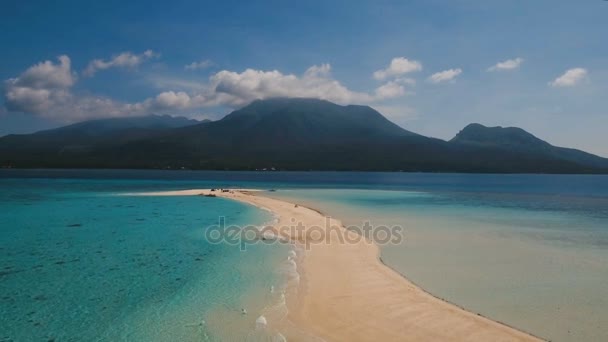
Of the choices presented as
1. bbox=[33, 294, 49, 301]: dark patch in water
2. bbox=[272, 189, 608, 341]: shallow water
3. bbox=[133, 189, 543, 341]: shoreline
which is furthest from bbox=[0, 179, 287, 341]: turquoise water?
bbox=[272, 189, 608, 341]: shallow water

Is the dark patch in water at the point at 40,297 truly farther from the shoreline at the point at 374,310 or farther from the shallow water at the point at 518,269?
the shallow water at the point at 518,269

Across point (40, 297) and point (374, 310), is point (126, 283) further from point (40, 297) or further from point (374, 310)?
point (374, 310)

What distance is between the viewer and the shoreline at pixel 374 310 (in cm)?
1121

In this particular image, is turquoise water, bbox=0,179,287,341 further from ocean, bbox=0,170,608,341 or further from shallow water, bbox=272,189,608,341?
shallow water, bbox=272,189,608,341

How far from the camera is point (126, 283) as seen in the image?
53.4 feet

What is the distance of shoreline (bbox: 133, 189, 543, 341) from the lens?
11.2 metres

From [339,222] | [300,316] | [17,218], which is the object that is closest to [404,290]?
[300,316]

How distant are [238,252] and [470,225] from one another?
22.0 metres

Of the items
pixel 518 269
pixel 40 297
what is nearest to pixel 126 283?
pixel 40 297

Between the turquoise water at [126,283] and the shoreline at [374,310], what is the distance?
1.80 meters

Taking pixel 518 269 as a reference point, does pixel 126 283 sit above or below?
below

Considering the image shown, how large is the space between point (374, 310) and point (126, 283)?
409 inches

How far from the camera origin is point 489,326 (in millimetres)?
11781

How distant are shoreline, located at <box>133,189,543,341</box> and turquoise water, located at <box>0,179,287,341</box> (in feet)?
5.91
